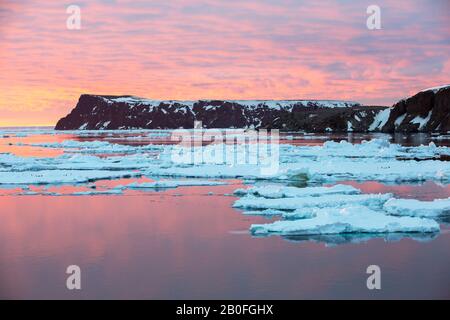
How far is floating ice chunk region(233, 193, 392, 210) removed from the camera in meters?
14.7

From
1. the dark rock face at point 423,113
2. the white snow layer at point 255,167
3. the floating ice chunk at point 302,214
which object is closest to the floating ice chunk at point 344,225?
the floating ice chunk at point 302,214

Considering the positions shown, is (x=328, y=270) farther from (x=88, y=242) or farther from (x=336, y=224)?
(x=88, y=242)

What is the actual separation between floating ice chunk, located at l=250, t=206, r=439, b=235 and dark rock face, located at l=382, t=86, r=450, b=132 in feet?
235

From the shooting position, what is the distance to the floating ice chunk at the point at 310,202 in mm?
14711

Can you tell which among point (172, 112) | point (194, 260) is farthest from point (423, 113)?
point (172, 112)

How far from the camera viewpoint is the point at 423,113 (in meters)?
85.1

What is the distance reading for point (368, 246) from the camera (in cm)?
1134

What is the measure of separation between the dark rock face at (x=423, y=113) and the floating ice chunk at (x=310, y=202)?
69.2 meters

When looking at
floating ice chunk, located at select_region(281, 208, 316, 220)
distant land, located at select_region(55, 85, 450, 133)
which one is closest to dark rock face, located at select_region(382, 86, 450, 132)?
distant land, located at select_region(55, 85, 450, 133)

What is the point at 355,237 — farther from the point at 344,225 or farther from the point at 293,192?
the point at 293,192

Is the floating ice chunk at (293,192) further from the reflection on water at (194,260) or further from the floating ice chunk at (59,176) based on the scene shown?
the floating ice chunk at (59,176)

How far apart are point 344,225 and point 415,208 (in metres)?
2.45

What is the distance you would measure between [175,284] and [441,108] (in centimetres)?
7922
